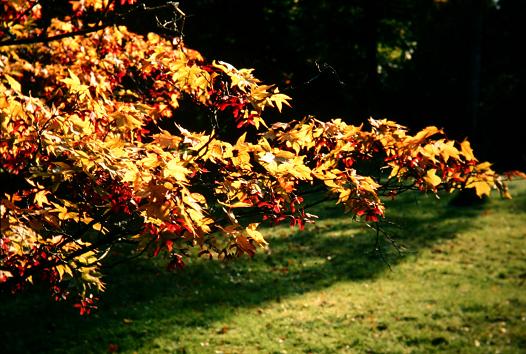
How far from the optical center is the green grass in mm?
6352

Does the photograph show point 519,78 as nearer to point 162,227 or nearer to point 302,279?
point 302,279

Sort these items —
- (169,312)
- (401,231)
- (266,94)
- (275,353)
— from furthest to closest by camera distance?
1. (401,231)
2. (169,312)
3. (275,353)
4. (266,94)

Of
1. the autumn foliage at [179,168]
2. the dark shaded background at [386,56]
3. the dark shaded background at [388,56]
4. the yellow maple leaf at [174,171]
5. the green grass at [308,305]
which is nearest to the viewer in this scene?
the yellow maple leaf at [174,171]

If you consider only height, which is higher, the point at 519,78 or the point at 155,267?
the point at 519,78

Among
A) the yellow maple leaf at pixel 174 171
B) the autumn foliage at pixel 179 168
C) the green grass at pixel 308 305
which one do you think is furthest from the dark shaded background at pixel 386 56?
the yellow maple leaf at pixel 174 171

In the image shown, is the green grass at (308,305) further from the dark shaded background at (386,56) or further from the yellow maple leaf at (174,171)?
the dark shaded background at (386,56)

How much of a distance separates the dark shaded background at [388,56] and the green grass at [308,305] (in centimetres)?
609

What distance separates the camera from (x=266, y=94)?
2.85m

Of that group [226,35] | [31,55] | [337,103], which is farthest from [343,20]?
[31,55]

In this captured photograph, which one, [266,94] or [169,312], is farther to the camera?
[169,312]

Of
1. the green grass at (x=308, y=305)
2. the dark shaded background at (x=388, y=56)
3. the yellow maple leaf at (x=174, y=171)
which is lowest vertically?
the green grass at (x=308, y=305)

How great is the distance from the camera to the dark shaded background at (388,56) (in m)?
17.3

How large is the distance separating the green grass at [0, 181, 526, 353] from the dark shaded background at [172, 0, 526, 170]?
6.09 m

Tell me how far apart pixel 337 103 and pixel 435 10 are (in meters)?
13.0
